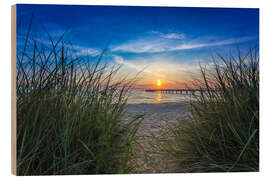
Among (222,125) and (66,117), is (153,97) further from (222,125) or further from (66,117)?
(66,117)

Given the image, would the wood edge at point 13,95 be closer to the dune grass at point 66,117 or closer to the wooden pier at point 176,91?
the dune grass at point 66,117

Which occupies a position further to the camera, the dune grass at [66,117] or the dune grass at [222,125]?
the dune grass at [222,125]

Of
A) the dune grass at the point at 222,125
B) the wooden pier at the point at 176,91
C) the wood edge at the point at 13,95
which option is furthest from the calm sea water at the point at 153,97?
the wood edge at the point at 13,95

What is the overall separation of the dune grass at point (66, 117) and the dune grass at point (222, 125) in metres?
0.46

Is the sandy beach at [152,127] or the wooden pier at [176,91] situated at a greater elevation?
the wooden pier at [176,91]

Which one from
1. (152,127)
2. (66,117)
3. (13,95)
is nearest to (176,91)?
(152,127)

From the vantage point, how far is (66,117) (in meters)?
1.75

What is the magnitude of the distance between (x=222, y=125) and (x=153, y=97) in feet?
2.08

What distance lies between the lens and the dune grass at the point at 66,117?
1.72 metres

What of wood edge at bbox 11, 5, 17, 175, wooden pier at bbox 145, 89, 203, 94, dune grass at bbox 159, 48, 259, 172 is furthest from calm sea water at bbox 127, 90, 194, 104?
wood edge at bbox 11, 5, 17, 175

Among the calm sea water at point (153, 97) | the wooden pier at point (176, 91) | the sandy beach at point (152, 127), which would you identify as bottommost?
the sandy beach at point (152, 127)

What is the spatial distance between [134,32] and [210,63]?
0.75m
